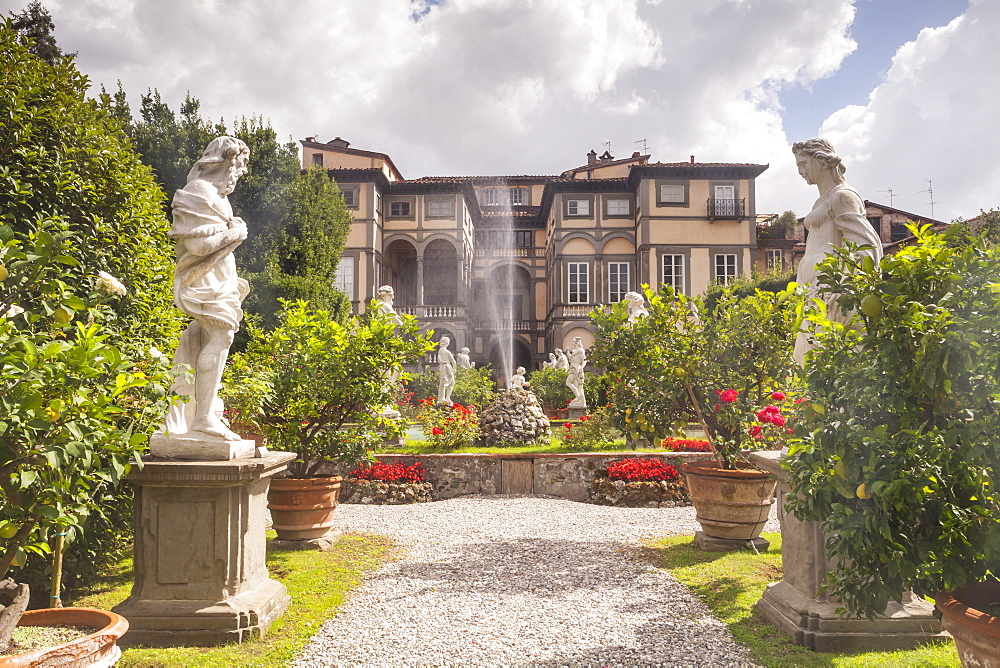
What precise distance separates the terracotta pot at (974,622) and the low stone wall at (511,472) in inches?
267

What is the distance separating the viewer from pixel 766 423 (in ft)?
18.1

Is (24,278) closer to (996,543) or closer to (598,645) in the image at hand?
(598,645)

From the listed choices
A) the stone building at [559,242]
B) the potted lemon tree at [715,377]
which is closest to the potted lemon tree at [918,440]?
the potted lemon tree at [715,377]

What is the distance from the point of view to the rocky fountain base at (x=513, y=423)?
11.1 meters

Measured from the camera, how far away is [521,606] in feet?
14.3

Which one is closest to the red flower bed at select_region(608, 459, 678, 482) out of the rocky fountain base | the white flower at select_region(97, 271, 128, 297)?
the rocky fountain base

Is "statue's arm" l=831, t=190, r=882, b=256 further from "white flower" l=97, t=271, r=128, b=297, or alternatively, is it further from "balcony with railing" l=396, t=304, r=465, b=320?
"balcony with railing" l=396, t=304, r=465, b=320

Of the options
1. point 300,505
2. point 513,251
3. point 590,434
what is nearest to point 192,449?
point 300,505

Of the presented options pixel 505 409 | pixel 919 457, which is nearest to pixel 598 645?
pixel 919 457

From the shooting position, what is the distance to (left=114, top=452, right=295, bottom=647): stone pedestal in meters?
3.55

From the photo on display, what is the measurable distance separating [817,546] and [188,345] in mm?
4042

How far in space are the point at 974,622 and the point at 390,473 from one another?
7.55m

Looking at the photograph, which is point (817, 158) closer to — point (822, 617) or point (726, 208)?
point (822, 617)

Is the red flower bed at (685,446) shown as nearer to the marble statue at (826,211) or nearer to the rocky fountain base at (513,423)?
the rocky fountain base at (513,423)
